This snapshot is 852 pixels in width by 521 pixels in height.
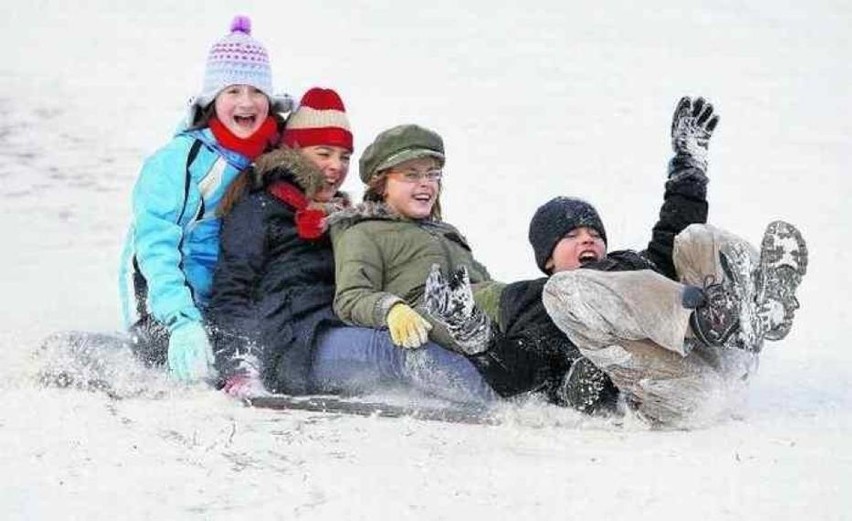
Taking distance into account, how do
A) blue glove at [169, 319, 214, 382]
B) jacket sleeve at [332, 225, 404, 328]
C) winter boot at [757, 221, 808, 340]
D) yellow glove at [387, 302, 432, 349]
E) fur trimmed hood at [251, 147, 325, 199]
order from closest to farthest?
winter boot at [757, 221, 808, 340] → yellow glove at [387, 302, 432, 349] → jacket sleeve at [332, 225, 404, 328] → blue glove at [169, 319, 214, 382] → fur trimmed hood at [251, 147, 325, 199]

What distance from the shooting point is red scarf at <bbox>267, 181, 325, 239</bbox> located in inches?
177

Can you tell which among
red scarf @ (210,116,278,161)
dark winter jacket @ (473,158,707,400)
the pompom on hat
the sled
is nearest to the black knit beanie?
dark winter jacket @ (473,158,707,400)

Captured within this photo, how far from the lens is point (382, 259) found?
4363 millimetres

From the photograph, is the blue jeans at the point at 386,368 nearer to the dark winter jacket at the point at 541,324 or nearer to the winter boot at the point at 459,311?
the dark winter jacket at the point at 541,324

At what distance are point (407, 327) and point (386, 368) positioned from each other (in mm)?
270

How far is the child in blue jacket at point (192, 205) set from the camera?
4391mm

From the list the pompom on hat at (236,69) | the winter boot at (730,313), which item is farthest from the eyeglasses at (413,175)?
the winter boot at (730,313)

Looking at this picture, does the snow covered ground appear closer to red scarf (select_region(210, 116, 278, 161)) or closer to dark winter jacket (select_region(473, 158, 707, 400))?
dark winter jacket (select_region(473, 158, 707, 400))

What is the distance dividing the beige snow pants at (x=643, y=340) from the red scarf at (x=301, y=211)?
1093 mm

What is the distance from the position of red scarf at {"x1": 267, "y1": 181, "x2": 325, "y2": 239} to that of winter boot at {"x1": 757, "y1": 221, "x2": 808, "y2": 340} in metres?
1.57

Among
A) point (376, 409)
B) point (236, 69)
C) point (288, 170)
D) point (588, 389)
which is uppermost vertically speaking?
point (236, 69)

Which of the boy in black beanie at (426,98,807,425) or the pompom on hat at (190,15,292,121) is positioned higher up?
the pompom on hat at (190,15,292,121)

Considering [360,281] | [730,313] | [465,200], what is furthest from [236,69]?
[465,200]

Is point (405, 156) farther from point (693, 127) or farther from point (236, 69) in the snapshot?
point (693, 127)
